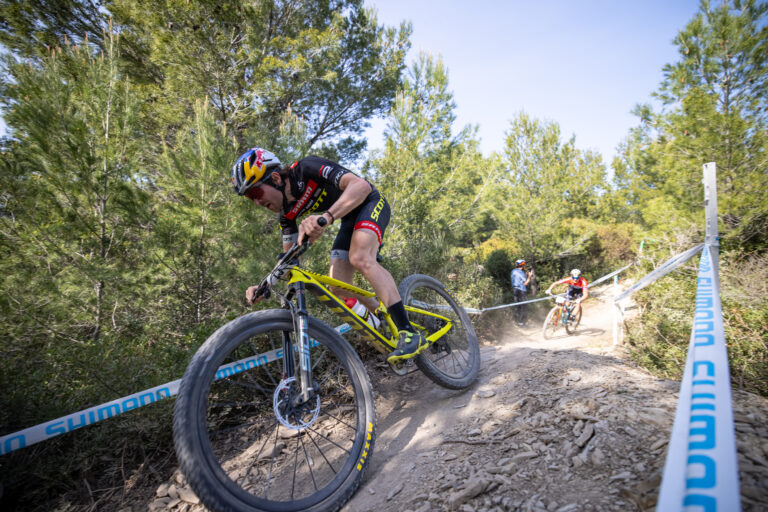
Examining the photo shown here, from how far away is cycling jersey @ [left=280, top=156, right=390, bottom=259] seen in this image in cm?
264

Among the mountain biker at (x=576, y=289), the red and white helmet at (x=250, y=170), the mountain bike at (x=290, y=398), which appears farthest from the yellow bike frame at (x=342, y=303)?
the mountain biker at (x=576, y=289)

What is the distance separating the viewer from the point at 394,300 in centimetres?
277

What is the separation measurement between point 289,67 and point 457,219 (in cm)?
642

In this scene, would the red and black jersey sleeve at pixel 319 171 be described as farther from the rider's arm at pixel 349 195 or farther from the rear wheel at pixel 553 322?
the rear wheel at pixel 553 322

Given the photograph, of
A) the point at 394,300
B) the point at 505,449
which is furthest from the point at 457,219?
the point at 505,449

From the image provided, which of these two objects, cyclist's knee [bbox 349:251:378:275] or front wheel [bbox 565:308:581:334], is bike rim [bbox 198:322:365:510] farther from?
front wheel [bbox 565:308:581:334]

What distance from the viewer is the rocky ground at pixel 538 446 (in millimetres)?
1430

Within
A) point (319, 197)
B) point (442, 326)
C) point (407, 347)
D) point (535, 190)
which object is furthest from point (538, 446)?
point (535, 190)

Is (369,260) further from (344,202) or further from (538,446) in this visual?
(538,446)

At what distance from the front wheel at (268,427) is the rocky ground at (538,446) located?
32 centimetres

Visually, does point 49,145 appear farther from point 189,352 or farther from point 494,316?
point 494,316

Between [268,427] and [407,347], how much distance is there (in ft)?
4.98

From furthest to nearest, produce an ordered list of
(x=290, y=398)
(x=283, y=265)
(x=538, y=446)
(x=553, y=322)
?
(x=553, y=322) → (x=283, y=265) → (x=290, y=398) → (x=538, y=446)

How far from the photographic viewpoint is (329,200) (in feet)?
9.41
